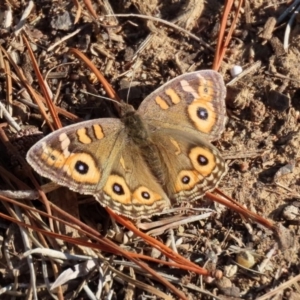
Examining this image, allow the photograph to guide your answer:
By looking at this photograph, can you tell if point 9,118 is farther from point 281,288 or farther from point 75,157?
point 281,288

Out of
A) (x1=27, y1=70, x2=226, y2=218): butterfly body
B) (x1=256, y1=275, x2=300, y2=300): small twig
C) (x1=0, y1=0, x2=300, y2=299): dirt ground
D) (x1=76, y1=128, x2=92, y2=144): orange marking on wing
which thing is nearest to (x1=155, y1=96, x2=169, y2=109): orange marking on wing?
(x1=27, y1=70, x2=226, y2=218): butterfly body

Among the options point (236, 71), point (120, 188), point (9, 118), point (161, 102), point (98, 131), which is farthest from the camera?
point (236, 71)

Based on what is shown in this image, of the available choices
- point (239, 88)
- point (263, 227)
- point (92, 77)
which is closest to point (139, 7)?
point (92, 77)

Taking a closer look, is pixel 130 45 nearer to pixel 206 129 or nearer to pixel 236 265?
pixel 206 129

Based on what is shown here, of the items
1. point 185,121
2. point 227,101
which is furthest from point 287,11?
point 185,121

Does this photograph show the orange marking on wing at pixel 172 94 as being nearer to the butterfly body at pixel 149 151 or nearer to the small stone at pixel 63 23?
the butterfly body at pixel 149 151

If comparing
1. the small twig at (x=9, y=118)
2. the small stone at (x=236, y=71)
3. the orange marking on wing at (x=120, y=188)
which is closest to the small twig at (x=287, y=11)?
the small stone at (x=236, y=71)

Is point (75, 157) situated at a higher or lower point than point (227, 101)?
lower
